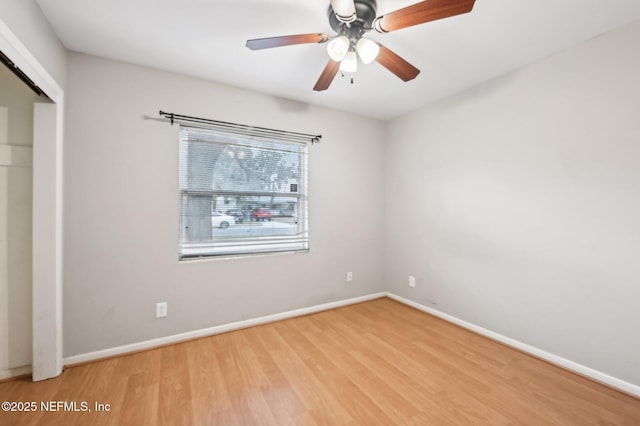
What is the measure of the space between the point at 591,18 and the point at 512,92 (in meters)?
0.69

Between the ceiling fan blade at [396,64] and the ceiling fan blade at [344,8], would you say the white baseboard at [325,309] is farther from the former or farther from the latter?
the ceiling fan blade at [344,8]

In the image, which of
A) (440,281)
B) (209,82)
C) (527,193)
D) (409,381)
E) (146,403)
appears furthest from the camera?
(440,281)

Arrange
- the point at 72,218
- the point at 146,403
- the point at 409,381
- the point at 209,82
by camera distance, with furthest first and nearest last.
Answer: the point at 209,82, the point at 72,218, the point at 409,381, the point at 146,403

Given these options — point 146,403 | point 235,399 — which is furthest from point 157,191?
point 235,399

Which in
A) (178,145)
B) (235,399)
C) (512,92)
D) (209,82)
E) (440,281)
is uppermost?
(209,82)

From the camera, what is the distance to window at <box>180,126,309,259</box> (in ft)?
8.23

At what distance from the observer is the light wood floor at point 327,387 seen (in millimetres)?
1553

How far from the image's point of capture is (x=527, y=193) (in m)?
2.29

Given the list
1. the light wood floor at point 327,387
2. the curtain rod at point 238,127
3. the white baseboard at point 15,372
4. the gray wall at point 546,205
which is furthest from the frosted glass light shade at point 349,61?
the white baseboard at point 15,372

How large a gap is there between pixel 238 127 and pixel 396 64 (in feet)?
5.33

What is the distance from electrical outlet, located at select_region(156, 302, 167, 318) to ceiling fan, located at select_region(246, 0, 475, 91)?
2.22 m

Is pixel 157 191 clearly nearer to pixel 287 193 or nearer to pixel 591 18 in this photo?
pixel 287 193

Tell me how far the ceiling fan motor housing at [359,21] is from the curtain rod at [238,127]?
139cm

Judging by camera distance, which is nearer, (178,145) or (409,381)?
(409,381)
